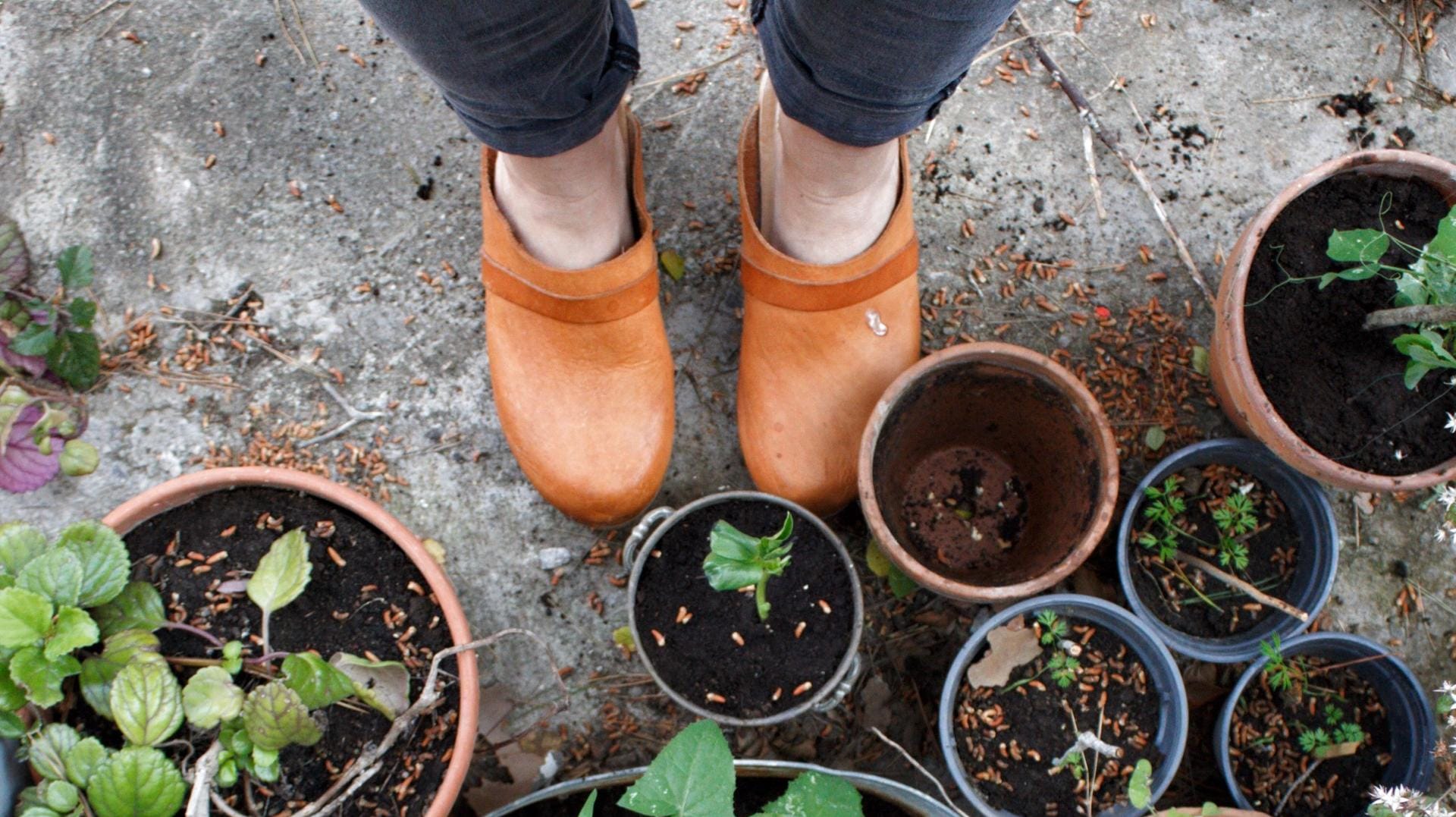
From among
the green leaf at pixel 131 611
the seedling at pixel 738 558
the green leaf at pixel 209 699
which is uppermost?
the seedling at pixel 738 558

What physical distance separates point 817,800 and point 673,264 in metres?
0.92

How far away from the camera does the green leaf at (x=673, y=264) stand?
5.59 feet

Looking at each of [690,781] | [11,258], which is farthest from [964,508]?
[11,258]

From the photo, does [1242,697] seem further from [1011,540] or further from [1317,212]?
[1317,212]

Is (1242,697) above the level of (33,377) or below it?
below

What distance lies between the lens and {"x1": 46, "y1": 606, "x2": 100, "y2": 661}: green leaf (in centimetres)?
108

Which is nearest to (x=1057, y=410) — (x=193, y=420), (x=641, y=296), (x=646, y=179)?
(x=641, y=296)

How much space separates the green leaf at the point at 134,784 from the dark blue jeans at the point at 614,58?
766mm

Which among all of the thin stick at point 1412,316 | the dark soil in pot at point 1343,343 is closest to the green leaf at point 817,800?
the dark soil in pot at point 1343,343

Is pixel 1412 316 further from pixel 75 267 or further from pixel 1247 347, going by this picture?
pixel 75 267

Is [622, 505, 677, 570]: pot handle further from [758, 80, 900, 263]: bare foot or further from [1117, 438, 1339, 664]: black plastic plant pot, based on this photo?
[1117, 438, 1339, 664]: black plastic plant pot

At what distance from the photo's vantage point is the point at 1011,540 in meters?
1.59

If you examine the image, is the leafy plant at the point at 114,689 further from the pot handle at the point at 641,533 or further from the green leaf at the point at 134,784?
the pot handle at the point at 641,533

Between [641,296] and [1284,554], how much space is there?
1.07 m
